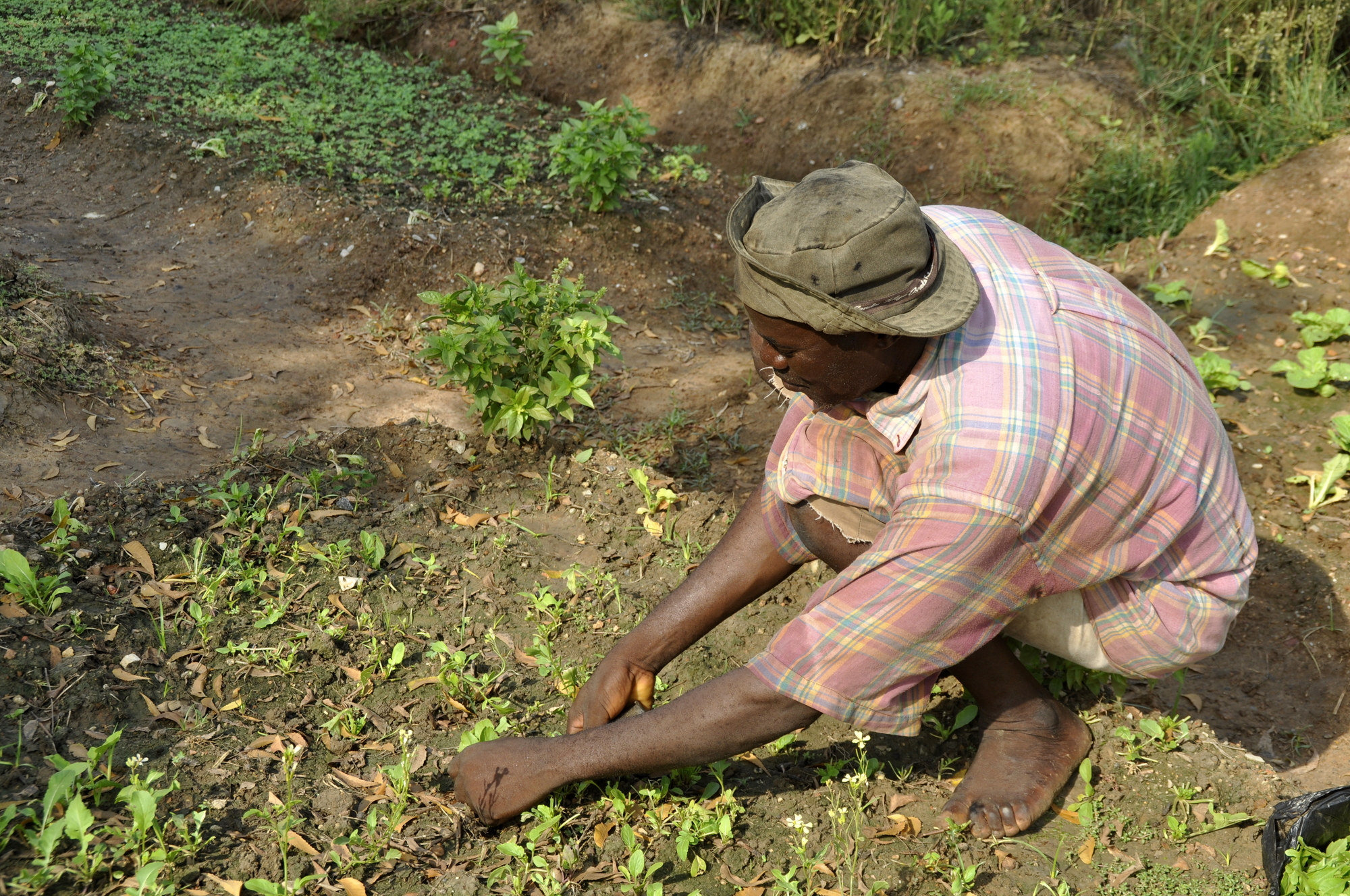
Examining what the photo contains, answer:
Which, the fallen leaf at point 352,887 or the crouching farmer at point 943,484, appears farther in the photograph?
the fallen leaf at point 352,887

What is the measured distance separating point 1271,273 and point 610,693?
3905mm

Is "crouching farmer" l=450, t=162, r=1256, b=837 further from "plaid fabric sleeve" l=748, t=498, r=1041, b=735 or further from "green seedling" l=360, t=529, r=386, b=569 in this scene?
"green seedling" l=360, t=529, r=386, b=569

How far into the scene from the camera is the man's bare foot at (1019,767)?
8.10 ft

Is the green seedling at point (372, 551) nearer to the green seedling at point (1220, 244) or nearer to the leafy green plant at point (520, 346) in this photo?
the leafy green plant at point (520, 346)

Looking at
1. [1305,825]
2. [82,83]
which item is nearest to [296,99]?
[82,83]

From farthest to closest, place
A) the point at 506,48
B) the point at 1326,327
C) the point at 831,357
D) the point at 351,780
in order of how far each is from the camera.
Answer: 1. the point at 506,48
2. the point at 1326,327
3. the point at 351,780
4. the point at 831,357

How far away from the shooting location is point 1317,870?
2.18 metres

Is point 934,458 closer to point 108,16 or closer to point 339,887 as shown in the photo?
point 339,887

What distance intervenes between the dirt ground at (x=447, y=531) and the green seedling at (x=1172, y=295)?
73 millimetres

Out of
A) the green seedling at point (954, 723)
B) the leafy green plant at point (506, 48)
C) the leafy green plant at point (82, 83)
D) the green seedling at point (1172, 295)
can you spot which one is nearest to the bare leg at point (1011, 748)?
the green seedling at point (954, 723)

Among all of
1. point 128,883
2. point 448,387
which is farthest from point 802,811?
point 448,387

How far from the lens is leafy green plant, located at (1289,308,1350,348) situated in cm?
427

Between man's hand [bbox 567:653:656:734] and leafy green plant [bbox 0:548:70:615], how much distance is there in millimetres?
1350

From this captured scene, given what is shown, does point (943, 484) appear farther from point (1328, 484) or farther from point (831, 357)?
point (1328, 484)
